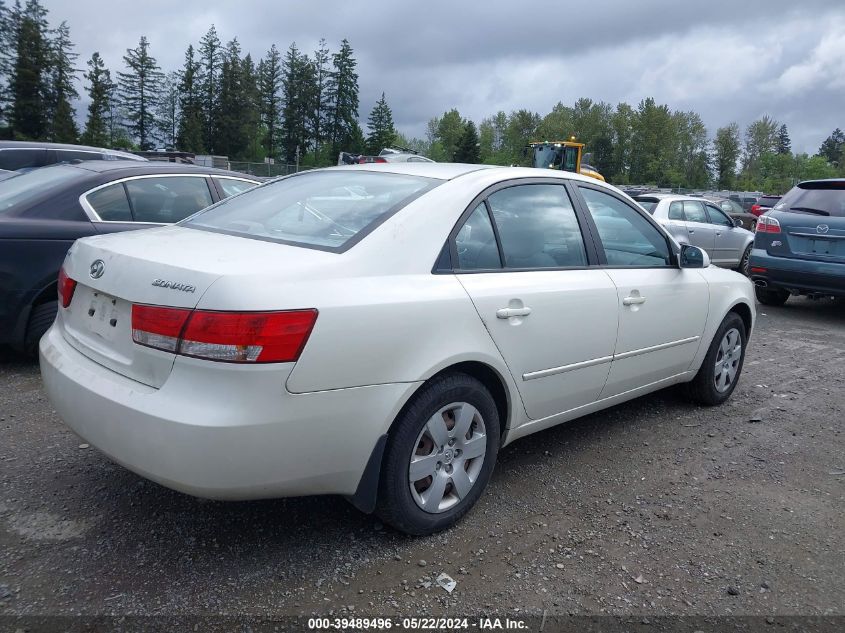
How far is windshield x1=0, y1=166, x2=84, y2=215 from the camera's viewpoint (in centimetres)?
493

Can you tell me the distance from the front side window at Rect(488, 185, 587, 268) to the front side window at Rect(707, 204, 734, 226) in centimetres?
1096

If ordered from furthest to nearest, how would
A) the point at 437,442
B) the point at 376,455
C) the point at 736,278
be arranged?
the point at 736,278 → the point at 437,442 → the point at 376,455

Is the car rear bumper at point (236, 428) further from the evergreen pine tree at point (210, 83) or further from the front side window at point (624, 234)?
the evergreen pine tree at point (210, 83)

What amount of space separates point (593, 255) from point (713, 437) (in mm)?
1545

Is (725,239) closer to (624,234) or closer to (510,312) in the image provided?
(624,234)

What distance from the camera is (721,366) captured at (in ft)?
15.9

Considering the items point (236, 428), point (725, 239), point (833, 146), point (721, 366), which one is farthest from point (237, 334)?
point (833, 146)

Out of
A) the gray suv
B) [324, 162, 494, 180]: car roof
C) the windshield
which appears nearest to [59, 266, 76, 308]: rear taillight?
[324, 162, 494, 180]: car roof

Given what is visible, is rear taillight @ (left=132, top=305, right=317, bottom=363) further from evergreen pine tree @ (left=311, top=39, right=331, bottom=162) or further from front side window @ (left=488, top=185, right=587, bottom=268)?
evergreen pine tree @ (left=311, top=39, right=331, bottom=162)

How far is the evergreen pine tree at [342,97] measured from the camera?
90.1m

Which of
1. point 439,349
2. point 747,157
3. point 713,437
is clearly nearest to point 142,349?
point 439,349

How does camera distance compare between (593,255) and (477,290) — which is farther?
(593,255)

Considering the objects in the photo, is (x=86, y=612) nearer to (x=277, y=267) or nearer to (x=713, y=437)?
(x=277, y=267)

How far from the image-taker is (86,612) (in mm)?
2365
